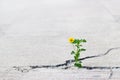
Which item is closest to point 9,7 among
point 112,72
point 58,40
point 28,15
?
point 28,15

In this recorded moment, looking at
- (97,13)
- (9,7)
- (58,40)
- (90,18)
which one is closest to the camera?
(58,40)

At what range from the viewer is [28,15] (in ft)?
33.9

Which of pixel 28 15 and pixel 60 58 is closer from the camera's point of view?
pixel 60 58

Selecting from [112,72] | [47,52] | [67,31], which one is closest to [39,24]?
[67,31]

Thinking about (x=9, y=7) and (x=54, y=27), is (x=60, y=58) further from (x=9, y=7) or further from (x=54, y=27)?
(x=9, y=7)

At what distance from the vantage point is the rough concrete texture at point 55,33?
5621mm

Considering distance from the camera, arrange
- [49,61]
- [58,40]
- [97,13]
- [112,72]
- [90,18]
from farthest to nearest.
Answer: [97,13], [90,18], [58,40], [49,61], [112,72]

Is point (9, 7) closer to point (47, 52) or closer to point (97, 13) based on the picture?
point (97, 13)

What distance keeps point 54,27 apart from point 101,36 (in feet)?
4.60

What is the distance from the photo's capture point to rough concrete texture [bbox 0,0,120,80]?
562 centimetres

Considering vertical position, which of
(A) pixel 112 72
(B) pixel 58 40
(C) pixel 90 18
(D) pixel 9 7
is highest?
(D) pixel 9 7

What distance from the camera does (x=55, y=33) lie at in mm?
7824

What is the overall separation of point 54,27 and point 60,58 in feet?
8.42

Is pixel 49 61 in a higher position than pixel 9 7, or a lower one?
lower
